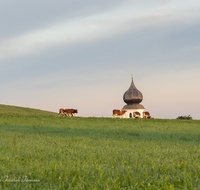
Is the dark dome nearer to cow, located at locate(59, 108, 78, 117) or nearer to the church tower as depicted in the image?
the church tower

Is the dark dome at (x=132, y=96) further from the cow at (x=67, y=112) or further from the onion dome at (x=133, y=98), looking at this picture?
the cow at (x=67, y=112)

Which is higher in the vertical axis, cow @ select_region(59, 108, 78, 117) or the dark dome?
the dark dome

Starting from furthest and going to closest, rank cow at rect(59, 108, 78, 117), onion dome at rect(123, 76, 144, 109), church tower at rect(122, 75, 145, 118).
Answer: onion dome at rect(123, 76, 144, 109) < church tower at rect(122, 75, 145, 118) < cow at rect(59, 108, 78, 117)

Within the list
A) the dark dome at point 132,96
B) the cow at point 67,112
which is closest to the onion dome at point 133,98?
the dark dome at point 132,96

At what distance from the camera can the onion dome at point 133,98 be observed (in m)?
61.9

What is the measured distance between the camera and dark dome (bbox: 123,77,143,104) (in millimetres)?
61969

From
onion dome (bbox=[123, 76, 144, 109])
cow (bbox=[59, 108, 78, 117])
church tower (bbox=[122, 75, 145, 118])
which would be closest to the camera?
cow (bbox=[59, 108, 78, 117])

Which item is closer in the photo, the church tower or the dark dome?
the church tower

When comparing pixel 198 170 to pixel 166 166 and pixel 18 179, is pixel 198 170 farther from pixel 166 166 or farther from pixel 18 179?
pixel 18 179

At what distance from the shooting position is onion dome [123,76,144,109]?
61.9 m

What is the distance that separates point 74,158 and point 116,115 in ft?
127

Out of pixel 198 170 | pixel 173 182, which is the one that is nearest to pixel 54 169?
pixel 173 182

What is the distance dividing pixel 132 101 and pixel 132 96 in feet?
4.84

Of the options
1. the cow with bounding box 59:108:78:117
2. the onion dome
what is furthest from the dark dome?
the cow with bounding box 59:108:78:117
